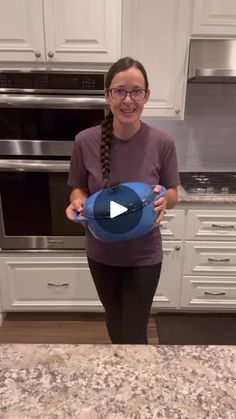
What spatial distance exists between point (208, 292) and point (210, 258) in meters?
0.25

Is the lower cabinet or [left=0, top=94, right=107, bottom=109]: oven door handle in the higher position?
[left=0, top=94, right=107, bottom=109]: oven door handle

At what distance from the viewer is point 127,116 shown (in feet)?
3.68

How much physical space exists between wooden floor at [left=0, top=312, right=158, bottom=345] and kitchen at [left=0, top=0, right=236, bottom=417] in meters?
0.10

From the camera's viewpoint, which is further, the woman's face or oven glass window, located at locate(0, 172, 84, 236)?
oven glass window, located at locate(0, 172, 84, 236)

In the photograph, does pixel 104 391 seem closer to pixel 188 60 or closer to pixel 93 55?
pixel 93 55

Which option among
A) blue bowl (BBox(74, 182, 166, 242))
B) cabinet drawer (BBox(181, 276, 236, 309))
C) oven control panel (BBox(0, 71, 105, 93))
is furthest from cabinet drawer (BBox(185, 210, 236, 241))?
blue bowl (BBox(74, 182, 166, 242))

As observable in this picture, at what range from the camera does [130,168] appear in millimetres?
1196

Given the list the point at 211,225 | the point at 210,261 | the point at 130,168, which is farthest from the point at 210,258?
the point at 130,168

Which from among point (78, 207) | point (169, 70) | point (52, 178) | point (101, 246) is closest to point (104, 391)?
point (78, 207)

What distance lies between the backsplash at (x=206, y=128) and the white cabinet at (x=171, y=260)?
0.63 m

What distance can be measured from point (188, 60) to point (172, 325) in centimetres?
163

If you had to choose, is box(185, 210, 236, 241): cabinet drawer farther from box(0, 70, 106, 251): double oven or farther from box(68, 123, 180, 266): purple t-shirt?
box(68, 123, 180, 266): purple t-shirt

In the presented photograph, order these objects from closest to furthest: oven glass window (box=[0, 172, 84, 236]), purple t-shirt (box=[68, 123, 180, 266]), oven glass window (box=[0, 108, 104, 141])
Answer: purple t-shirt (box=[68, 123, 180, 266]) → oven glass window (box=[0, 108, 104, 141]) → oven glass window (box=[0, 172, 84, 236])

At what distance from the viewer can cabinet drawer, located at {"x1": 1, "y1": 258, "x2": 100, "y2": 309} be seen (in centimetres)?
219
